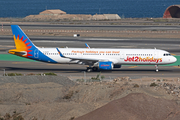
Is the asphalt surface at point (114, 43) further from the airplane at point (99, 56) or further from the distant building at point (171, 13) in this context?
the distant building at point (171, 13)

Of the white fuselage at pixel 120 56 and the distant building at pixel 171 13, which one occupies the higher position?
the distant building at pixel 171 13

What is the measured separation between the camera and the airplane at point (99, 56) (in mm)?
52250

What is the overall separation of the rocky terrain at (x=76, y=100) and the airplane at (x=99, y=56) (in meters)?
Answer: 9.39

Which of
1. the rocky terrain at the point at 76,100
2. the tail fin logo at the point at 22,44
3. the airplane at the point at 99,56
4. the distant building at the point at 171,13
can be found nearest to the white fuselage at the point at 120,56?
the airplane at the point at 99,56

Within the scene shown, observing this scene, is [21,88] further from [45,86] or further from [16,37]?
[16,37]

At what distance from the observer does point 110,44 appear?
8500 centimetres

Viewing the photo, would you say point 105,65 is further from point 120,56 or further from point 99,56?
point 120,56

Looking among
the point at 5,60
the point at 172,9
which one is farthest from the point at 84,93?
the point at 172,9

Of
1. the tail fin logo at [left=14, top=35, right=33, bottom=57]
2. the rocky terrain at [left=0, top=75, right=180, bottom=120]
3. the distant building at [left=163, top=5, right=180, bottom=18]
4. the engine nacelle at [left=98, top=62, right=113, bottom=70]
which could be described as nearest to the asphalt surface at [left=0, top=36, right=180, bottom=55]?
the tail fin logo at [left=14, top=35, right=33, bottom=57]

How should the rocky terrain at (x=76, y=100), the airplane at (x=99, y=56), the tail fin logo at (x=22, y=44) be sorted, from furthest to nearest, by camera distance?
the tail fin logo at (x=22, y=44) → the airplane at (x=99, y=56) → the rocky terrain at (x=76, y=100)

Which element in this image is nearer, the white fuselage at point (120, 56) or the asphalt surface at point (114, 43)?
the white fuselage at point (120, 56)

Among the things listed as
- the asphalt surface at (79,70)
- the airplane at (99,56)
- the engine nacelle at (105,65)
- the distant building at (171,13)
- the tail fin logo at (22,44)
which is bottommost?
the asphalt surface at (79,70)

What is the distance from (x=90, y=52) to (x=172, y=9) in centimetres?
12600

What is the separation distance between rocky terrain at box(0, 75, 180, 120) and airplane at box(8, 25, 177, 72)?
30.8 feet
